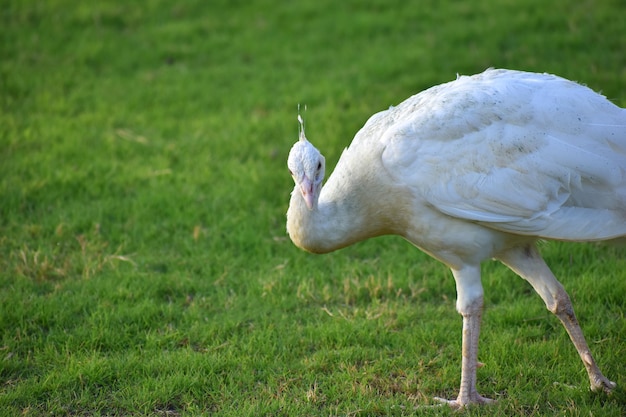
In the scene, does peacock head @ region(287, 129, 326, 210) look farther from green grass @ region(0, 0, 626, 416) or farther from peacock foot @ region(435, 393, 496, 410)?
peacock foot @ region(435, 393, 496, 410)

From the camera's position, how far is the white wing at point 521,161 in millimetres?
5094

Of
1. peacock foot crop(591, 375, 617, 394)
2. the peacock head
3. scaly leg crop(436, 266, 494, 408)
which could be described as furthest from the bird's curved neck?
peacock foot crop(591, 375, 617, 394)

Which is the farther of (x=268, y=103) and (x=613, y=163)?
(x=268, y=103)

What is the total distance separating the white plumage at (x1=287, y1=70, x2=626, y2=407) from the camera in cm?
510

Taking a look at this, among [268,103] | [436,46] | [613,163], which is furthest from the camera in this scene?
[436,46]

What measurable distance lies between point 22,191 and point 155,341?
8.76 ft

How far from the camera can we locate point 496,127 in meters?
5.19

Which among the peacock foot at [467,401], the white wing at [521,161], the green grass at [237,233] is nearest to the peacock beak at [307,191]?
the white wing at [521,161]

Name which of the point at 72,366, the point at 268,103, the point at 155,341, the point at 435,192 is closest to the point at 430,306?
the point at 435,192

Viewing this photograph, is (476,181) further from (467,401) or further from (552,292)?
(467,401)

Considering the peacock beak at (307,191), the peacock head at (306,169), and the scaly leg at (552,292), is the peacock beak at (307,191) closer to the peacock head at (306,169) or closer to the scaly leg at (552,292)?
the peacock head at (306,169)

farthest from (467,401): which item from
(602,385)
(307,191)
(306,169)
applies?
(306,169)

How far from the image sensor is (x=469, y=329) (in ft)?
17.6

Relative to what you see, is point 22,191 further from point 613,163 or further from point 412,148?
point 613,163
